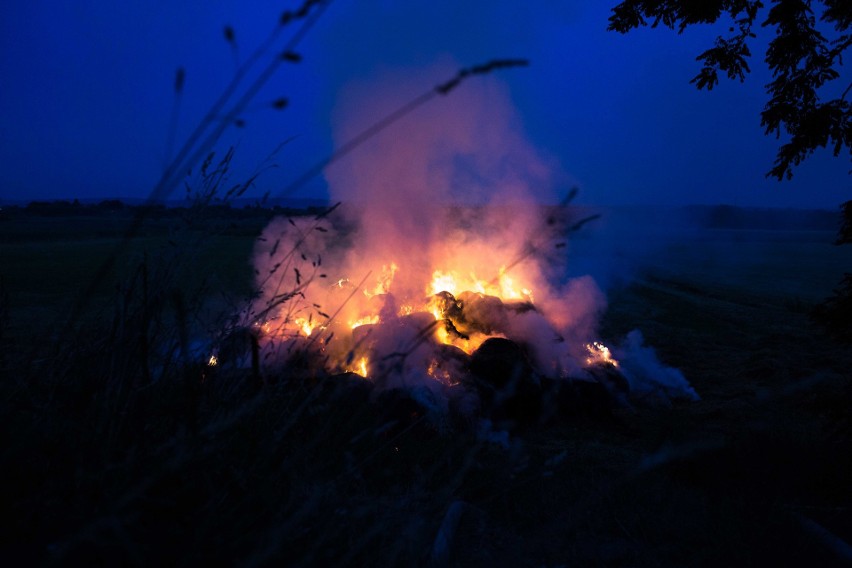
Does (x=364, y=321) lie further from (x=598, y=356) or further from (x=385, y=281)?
(x=598, y=356)

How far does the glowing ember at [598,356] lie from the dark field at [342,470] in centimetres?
88

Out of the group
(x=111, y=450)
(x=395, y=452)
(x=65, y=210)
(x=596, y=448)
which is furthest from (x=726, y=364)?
(x=65, y=210)

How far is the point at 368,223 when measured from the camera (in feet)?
27.9

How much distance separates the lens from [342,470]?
2.49 m

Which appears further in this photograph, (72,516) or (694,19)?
(694,19)

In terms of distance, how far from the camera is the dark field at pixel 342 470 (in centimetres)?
133

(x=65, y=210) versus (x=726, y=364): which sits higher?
(x=65, y=210)

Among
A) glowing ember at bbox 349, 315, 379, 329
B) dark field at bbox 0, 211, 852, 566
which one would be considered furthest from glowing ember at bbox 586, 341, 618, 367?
glowing ember at bbox 349, 315, 379, 329

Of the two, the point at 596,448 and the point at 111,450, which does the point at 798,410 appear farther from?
the point at 111,450

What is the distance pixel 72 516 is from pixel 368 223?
7.39 m

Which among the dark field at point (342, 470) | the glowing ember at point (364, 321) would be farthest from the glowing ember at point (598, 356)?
the glowing ember at point (364, 321)

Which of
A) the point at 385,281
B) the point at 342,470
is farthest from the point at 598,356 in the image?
the point at 342,470

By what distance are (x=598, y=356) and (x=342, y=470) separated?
20.0ft

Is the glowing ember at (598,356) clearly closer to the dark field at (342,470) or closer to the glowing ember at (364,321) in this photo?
the dark field at (342,470)
